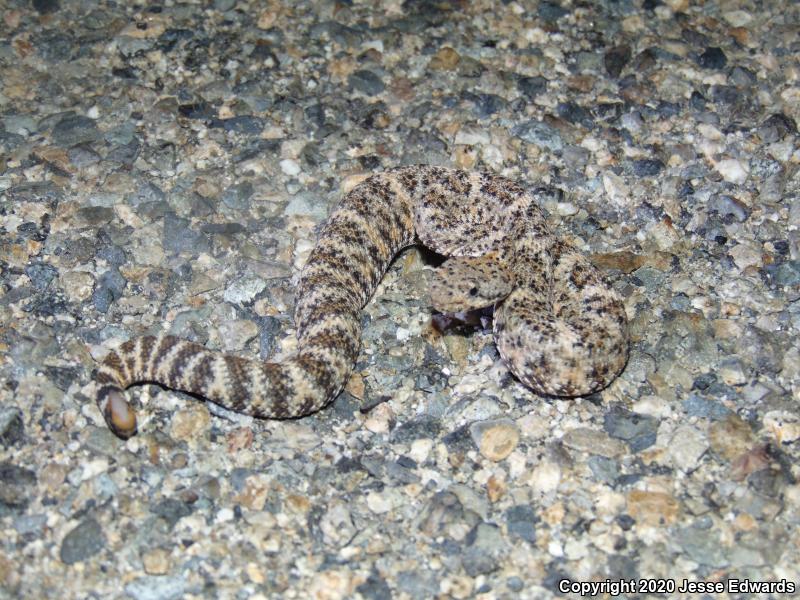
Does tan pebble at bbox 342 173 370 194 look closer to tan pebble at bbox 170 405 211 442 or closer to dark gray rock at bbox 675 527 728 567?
tan pebble at bbox 170 405 211 442

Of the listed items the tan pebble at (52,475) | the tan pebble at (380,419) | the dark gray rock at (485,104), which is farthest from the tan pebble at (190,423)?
the dark gray rock at (485,104)

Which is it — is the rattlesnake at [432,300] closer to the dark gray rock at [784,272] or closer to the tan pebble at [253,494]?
the tan pebble at [253,494]

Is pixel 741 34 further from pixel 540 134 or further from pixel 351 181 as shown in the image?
pixel 351 181

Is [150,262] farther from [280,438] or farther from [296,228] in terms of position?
[280,438]

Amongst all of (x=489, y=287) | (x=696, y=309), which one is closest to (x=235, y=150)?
(x=489, y=287)

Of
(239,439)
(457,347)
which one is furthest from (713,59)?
(239,439)
